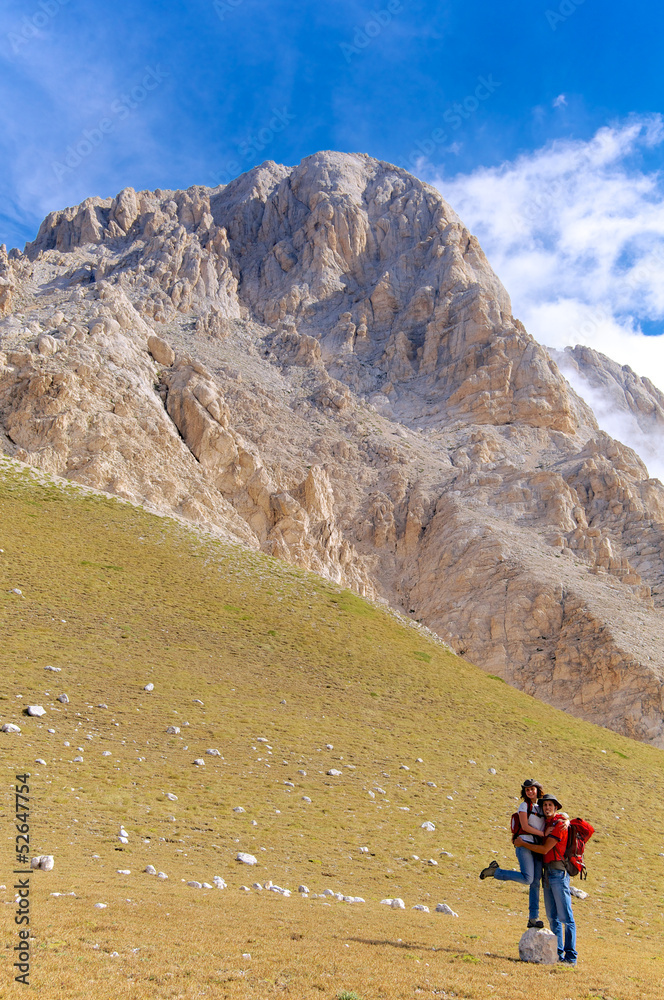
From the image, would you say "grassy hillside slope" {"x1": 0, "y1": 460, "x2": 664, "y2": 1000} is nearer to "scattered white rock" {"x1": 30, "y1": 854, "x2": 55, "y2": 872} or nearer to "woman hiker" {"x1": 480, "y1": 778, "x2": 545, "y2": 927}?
"scattered white rock" {"x1": 30, "y1": 854, "x2": 55, "y2": 872}

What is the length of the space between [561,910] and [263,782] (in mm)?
10888

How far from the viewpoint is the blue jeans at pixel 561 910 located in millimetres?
10117

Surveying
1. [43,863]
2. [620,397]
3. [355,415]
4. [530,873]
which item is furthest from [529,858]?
[620,397]

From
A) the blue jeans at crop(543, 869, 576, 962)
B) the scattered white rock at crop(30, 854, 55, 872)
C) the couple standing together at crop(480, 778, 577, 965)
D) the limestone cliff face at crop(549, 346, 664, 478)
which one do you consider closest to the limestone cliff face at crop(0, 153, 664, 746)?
the scattered white rock at crop(30, 854, 55, 872)

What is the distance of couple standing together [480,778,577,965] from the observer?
10297mm

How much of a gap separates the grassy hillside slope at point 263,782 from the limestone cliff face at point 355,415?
18681mm

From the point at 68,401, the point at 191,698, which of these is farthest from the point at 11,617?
the point at 68,401

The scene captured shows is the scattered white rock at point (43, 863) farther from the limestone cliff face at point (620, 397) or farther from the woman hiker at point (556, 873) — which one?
the limestone cliff face at point (620, 397)

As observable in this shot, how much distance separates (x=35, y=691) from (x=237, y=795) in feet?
25.7

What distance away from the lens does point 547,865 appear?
10578mm

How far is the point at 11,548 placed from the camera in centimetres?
3366

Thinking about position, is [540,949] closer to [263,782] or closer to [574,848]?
[574,848]

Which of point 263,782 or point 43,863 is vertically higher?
point 263,782

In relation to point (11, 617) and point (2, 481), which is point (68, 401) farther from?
point (11, 617)
